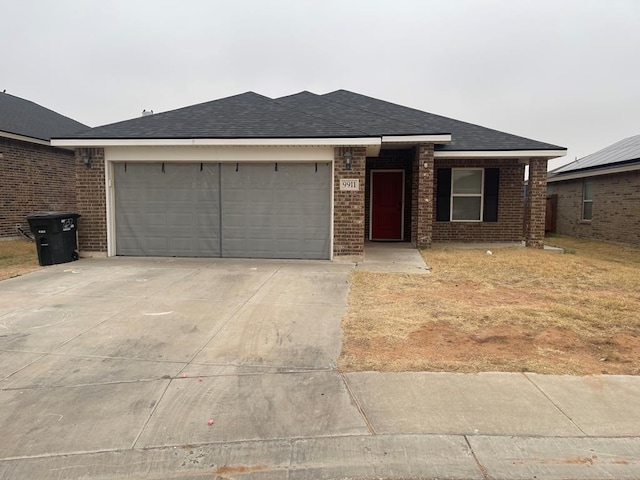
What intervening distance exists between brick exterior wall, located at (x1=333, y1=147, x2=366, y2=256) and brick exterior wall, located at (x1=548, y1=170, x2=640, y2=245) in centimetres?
1069

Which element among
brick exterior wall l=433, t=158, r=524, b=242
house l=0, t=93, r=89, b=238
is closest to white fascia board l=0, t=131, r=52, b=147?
house l=0, t=93, r=89, b=238

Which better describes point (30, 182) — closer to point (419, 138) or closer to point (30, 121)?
point (30, 121)

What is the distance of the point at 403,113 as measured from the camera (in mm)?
14898

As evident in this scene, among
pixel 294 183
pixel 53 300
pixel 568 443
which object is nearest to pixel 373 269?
pixel 294 183

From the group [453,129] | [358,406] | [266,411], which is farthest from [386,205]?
[266,411]

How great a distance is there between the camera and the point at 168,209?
1096cm

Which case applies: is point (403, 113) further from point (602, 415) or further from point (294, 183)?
point (602, 415)

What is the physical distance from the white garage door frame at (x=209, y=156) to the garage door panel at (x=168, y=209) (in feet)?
0.63

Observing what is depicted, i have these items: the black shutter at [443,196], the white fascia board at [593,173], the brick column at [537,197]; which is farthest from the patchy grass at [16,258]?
the white fascia board at [593,173]

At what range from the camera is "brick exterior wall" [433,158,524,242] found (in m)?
14.2

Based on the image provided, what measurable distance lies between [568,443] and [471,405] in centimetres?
71

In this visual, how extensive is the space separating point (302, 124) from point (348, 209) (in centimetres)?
240

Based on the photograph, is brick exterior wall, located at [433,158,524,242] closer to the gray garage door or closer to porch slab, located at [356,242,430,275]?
porch slab, located at [356,242,430,275]

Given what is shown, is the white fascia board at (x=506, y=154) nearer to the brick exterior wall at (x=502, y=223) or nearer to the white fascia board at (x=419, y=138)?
the white fascia board at (x=419, y=138)
